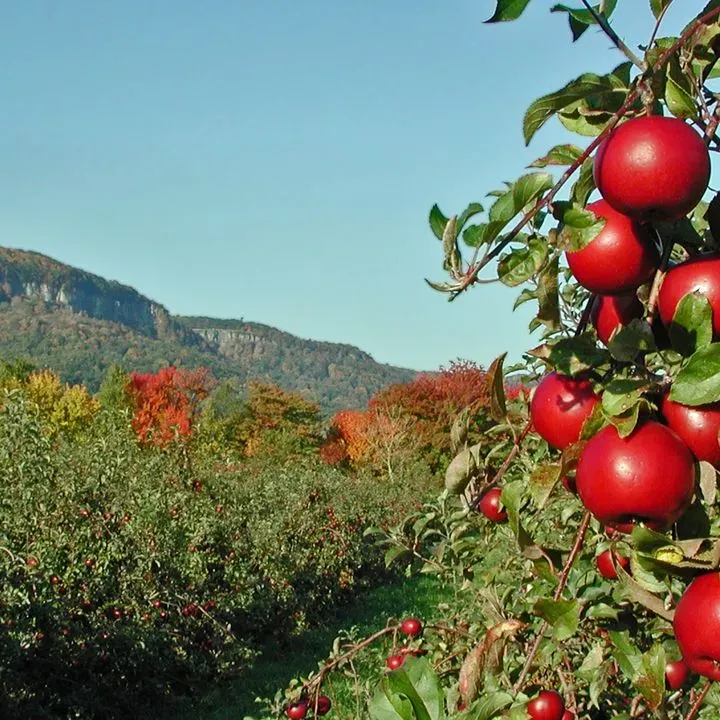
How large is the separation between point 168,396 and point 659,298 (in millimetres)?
50346

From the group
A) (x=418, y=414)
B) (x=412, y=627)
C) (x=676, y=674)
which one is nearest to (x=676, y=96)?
(x=676, y=674)

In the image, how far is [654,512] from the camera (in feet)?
2.26

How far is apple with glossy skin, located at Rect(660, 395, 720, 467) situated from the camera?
0.69 meters

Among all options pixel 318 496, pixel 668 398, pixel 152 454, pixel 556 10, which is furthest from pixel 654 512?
pixel 318 496

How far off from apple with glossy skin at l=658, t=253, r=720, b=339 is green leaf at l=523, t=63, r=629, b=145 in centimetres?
18

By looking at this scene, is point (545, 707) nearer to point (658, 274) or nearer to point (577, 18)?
point (658, 274)

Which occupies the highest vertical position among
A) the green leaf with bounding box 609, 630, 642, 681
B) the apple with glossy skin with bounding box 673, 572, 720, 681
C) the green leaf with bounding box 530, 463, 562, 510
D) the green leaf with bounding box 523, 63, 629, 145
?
the green leaf with bounding box 523, 63, 629, 145

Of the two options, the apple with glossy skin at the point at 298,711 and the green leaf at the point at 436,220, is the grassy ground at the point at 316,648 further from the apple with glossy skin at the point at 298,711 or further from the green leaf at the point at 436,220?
the green leaf at the point at 436,220

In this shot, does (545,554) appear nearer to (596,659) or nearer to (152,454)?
(596,659)

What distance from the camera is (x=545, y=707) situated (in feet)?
3.65

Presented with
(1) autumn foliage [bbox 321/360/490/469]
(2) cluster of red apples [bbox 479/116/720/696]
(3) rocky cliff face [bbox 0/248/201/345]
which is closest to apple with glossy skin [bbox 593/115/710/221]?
(2) cluster of red apples [bbox 479/116/720/696]

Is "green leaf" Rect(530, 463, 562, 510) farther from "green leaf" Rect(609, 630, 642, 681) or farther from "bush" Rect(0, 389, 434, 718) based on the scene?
"bush" Rect(0, 389, 434, 718)

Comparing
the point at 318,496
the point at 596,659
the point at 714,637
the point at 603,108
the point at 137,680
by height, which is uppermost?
the point at 603,108

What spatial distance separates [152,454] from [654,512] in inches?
327
